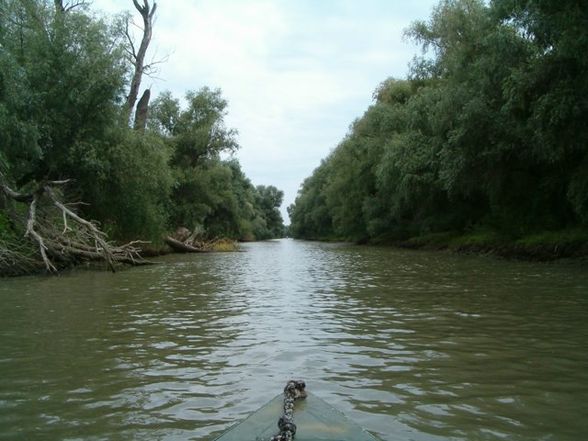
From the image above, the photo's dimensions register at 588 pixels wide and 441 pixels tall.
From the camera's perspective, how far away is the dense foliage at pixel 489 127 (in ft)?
56.4

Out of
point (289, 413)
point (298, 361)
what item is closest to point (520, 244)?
point (298, 361)

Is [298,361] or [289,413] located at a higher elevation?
[289,413]

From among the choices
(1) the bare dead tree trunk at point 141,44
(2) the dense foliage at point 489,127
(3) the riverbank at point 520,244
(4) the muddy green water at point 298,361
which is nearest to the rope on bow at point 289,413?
(4) the muddy green water at point 298,361

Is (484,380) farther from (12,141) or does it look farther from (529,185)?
(529,185)

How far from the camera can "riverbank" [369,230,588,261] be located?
2113 cm

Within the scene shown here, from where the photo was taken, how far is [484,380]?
17.7 ft

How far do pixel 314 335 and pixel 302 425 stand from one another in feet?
12.7

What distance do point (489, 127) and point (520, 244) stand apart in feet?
19.0

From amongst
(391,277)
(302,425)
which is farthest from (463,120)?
(302,425)

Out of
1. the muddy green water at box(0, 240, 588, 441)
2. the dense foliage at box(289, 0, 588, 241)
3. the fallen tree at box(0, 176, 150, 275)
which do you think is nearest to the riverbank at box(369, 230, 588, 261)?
A: the dense foliage at box(289, 0, 588, 241)

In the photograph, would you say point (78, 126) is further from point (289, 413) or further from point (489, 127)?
point (289, 413)

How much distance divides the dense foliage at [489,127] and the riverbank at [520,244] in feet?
2.41

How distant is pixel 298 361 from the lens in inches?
Answer: 249

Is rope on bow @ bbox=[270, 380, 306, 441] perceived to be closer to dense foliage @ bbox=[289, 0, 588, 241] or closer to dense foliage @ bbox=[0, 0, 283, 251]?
dense foliage @ bbox=[289, 0, 588, 241]
